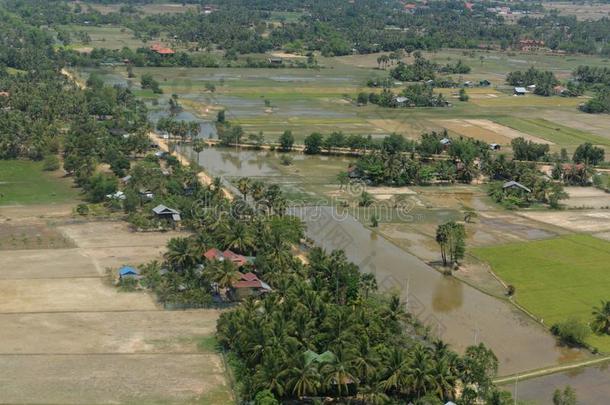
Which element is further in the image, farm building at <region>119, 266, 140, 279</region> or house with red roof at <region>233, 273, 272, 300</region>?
farm building at <region>119, 266, 140, 279</region>

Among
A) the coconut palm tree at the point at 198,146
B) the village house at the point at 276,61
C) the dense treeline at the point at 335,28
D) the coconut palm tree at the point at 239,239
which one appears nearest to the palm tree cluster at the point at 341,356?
the coconut palm tree at the point at 239,239

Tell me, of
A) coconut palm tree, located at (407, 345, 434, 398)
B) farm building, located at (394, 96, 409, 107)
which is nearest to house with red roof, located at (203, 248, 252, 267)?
coconut palm tree, located at (407, 345, 434, 398)

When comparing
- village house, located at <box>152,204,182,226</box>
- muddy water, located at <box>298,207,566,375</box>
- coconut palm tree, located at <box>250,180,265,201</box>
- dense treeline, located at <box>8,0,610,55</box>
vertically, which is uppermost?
dense treeline, located at <box>8,0,610,55</box>

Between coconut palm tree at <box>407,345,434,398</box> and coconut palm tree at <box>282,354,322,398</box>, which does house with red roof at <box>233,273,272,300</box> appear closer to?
coconut palm tree at <box>282,354,322,398</box>

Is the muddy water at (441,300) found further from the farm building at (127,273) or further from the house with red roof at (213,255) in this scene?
the farm building at (127,273)

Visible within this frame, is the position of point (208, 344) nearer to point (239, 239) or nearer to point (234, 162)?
point (239, 239)

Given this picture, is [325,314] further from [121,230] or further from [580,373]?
[121,230]
